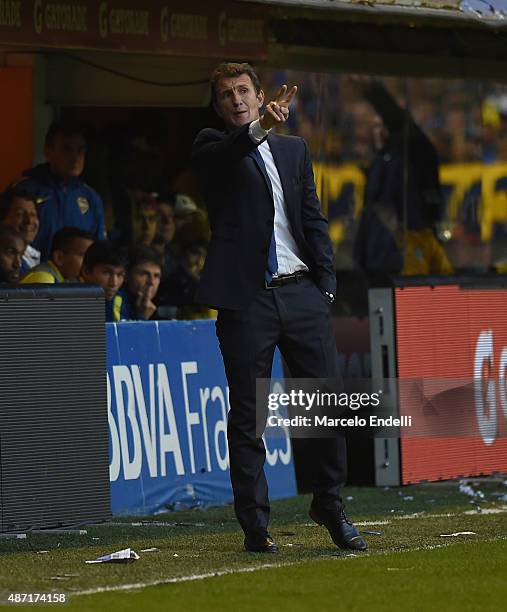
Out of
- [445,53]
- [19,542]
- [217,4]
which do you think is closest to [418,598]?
[19,542]

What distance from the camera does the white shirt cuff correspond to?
699 cm

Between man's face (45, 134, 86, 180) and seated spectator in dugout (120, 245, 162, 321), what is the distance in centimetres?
90

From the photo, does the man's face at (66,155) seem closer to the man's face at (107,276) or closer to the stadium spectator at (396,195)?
the man's face at (107,276)

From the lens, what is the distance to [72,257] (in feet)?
36.3

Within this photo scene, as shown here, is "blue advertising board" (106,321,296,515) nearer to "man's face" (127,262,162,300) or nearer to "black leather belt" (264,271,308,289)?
"man's face" (127,262,162,300)

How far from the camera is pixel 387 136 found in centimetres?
1533

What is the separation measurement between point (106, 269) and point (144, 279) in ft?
2.16

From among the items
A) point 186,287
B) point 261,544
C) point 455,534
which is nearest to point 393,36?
point 186,287

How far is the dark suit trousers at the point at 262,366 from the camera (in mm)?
7379

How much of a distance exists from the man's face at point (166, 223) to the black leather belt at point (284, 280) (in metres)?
5.46

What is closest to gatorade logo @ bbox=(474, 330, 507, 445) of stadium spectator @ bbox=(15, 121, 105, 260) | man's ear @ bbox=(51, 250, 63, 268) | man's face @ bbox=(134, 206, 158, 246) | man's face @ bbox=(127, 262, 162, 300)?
man's face @ bbox=(127, 262, 162, 300)

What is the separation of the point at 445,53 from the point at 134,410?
5.93m

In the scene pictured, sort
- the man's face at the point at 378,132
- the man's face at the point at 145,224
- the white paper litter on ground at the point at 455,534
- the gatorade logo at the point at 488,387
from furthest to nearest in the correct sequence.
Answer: the man's face at the point at 378,132
the man's face at the point at 145,224
the gatorade logo at the point at 488,387
the white paper litter on ground at the point at 455,534

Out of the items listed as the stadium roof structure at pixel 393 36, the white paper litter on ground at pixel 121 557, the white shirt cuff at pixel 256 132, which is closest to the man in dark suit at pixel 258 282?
the white shirt cuff at pixel 256 132
